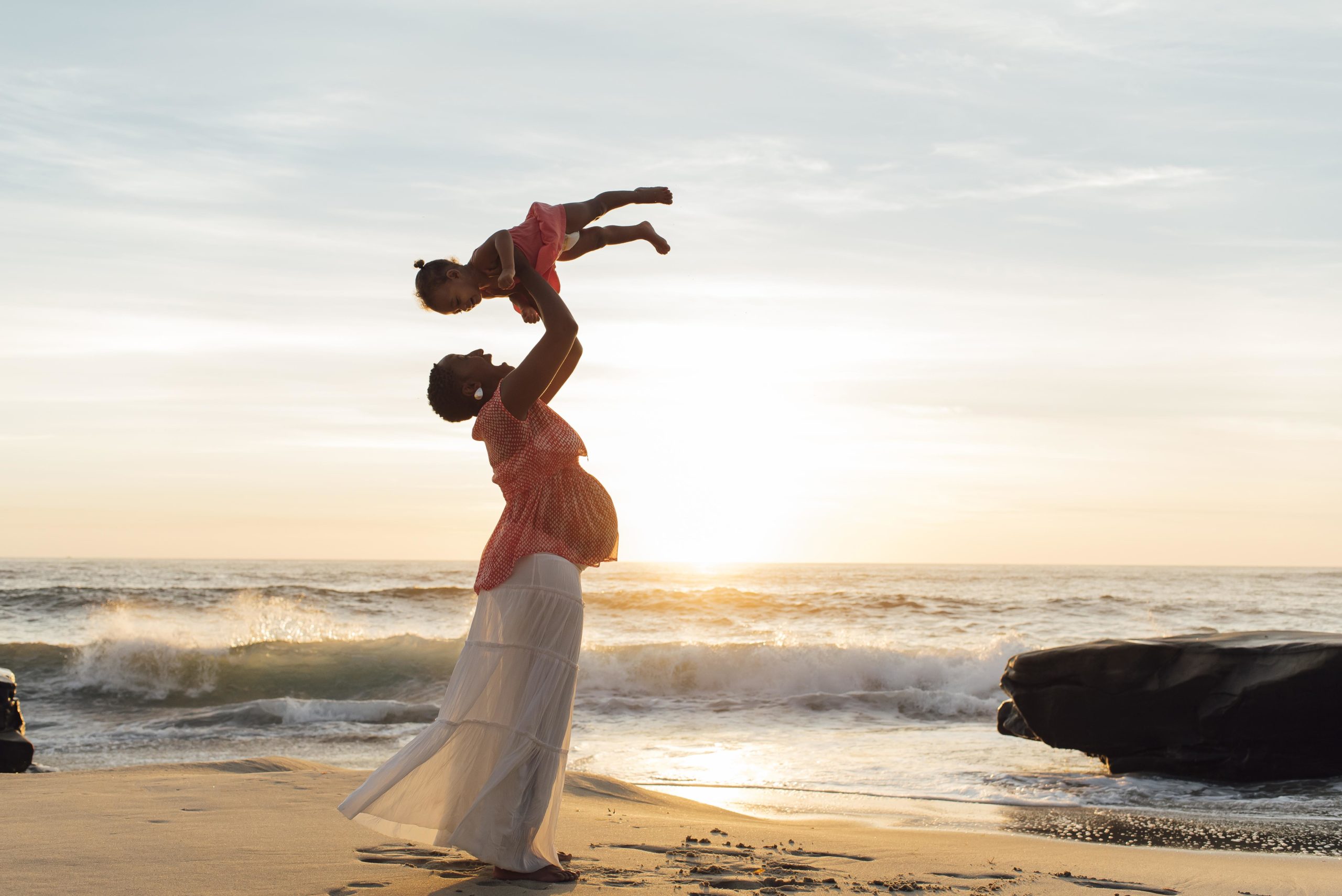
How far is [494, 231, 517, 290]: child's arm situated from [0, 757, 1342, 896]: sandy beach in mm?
1930

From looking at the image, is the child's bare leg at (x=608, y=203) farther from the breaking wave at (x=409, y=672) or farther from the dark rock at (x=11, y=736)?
the breaking wave at (x=409, y=672)

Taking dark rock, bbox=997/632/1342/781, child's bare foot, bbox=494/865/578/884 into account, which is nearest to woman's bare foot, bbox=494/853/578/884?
child's bare foot, bbox=494/865/578/884

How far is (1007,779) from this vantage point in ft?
25.2

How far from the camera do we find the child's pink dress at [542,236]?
354 cm

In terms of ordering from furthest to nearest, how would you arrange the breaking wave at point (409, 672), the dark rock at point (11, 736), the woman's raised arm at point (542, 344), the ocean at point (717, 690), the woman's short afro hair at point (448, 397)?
the breaking wave at point (409, 672), the dark rock at point (11, 736), the ocean at point (717, 690), the woman's short afro hair at point (448, 397), the woman's raised arm at point (542, 344)

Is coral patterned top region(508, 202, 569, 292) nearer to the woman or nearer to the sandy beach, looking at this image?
the woman

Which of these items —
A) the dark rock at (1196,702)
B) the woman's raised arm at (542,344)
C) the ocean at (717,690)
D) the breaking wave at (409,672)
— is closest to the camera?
the woman's raised arm at (542,344)

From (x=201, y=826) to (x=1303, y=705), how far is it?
7.08 metres

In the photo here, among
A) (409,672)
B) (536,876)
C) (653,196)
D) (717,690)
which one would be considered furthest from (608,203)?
(409,672)

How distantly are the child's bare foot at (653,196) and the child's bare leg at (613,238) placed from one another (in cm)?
13

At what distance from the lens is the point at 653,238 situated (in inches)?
150

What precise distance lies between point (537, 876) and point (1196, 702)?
238 inches

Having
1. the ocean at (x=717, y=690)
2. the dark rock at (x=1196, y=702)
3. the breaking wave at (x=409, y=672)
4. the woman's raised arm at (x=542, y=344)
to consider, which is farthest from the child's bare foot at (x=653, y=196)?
the breaking wave at (x=409, y=672)

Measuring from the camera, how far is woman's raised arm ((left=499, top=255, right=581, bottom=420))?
3.48m
